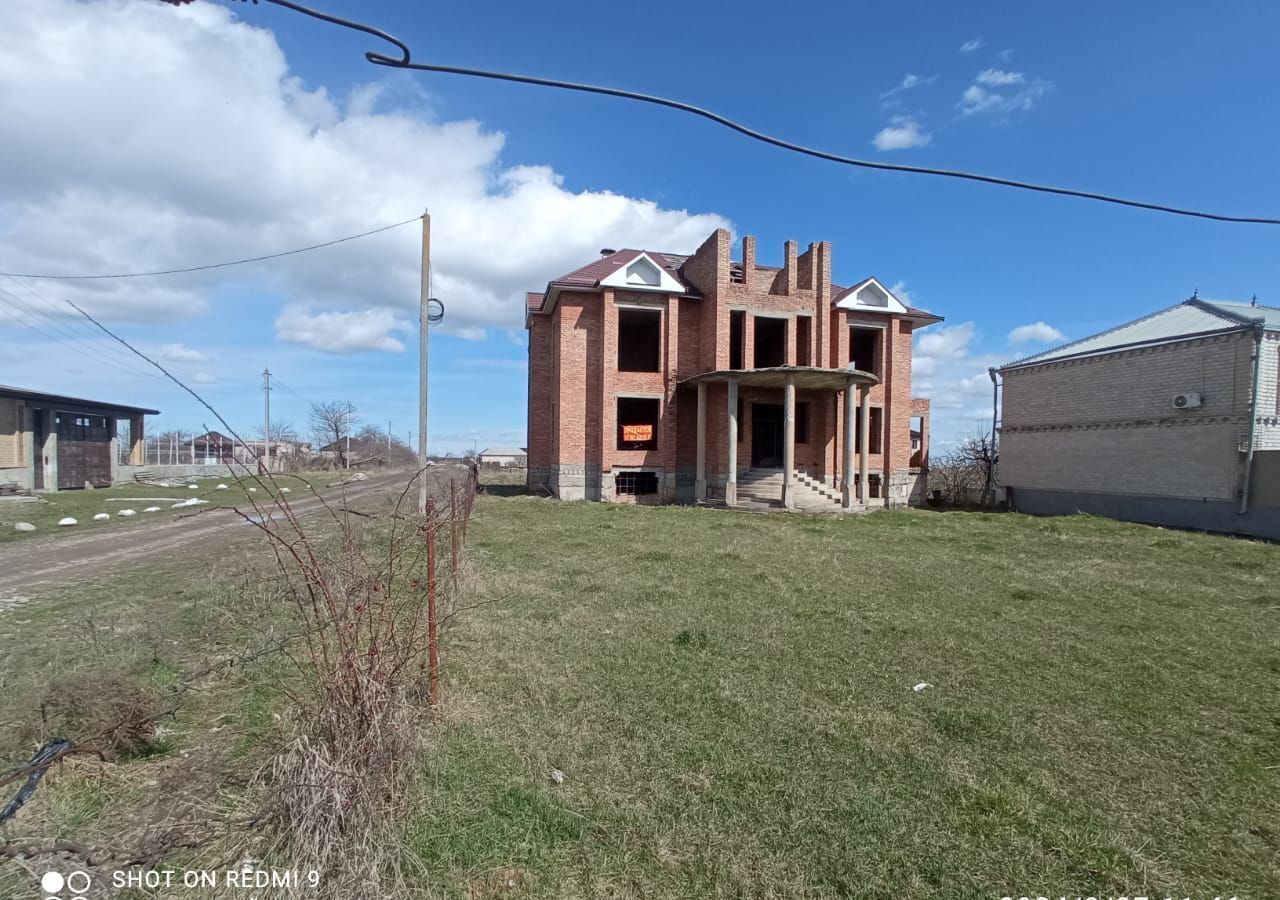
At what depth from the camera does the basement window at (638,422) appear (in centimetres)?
2209

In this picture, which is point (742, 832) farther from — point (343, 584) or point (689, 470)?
point (689, 470)

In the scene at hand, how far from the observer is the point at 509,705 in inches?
174

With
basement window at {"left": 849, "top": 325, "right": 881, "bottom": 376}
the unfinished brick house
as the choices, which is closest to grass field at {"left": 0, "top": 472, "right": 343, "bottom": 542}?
the unfinished brick house

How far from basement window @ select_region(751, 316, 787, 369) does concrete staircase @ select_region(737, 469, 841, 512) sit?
433cm

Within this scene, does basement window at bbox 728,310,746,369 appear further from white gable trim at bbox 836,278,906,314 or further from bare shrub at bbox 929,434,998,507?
bare shrub at bbox 929,434,998,507

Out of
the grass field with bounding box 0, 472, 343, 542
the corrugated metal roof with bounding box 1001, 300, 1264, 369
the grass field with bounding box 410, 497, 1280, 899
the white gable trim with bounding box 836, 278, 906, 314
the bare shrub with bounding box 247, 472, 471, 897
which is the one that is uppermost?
the white gable trim with bounding box 836, 278, 906, 314

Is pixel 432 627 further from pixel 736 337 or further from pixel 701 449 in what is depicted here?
pixel 736 337

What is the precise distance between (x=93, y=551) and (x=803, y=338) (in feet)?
69.5

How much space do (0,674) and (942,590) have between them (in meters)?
10.0

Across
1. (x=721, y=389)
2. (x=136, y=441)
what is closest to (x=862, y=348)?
(x=721, y=389)

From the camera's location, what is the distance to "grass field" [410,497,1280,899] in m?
2.76

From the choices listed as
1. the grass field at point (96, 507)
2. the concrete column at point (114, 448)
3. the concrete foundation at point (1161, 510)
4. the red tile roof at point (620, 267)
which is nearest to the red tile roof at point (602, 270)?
the red tile roof at point (620, 267)

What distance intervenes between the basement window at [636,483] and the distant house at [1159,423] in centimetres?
1449

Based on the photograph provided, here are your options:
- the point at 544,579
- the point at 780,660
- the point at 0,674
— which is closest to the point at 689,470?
the point at 544,579
